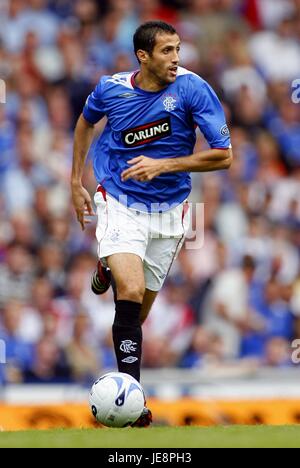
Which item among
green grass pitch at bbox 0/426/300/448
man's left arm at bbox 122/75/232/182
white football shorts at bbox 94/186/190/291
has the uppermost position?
man's left arm at bbox 122/75/232/182

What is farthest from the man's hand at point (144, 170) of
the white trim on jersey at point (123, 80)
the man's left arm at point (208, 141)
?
the white trim on jersey at point (123, 80)

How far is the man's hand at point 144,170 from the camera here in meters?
8.47

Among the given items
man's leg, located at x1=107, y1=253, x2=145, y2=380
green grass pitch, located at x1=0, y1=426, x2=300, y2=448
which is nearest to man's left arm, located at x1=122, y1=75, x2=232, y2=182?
man's leg, located at x1=107, y1=253, x2=145, y2=380

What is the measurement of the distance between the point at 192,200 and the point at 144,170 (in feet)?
23.8

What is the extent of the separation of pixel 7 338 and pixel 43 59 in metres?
4.80

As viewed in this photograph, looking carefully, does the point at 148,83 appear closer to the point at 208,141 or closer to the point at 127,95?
the point at 127,95

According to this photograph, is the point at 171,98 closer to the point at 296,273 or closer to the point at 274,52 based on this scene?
the point at 296,273

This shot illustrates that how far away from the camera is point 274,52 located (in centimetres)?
1777

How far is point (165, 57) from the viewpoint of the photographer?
888 centimetres

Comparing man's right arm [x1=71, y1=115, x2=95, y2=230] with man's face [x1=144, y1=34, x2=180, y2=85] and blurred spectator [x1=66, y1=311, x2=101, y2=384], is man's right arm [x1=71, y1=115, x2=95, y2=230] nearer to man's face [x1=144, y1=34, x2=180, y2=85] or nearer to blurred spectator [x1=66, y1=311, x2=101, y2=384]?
man's face [x1=144, y1=34, x2=180, y2=85]

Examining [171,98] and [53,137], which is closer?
[171,98]

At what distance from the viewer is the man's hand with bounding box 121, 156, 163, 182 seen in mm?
8469

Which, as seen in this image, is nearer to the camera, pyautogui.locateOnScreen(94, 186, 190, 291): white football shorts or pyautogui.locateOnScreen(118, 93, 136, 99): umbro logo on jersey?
pyautogui.locateOnScreen(94, 186, 190, 291): white football shorts
